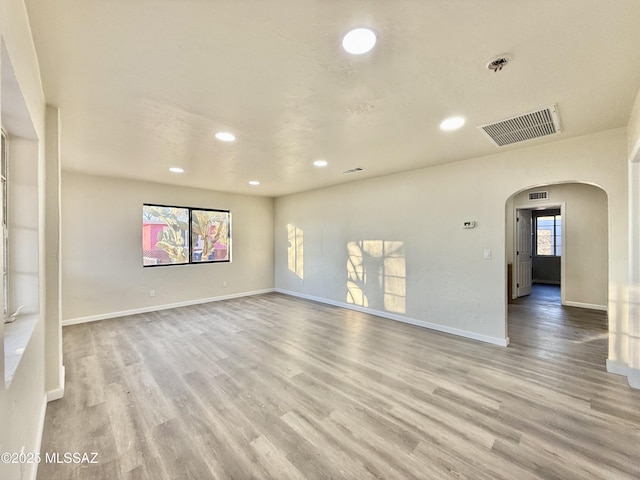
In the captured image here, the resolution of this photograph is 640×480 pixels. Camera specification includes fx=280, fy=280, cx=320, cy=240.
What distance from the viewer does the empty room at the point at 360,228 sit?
1526 mm

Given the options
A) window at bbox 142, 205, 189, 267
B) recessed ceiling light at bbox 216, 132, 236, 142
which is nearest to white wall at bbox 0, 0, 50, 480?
recessed ceiling light at bbox 216, 132, 236, 142

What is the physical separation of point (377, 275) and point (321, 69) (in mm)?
3784

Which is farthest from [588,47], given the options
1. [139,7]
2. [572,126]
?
[139,7]

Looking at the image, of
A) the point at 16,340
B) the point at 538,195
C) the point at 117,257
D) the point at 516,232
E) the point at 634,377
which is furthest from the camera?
the point at 516,232

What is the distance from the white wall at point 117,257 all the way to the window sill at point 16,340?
331 cm

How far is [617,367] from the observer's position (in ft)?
9.30

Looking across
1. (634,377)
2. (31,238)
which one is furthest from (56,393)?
(634,377)

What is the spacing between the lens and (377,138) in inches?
122

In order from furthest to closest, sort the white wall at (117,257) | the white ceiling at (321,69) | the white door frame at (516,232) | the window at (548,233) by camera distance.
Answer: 1. the window at (548,233)
2. the white door frame at (516,232)
3. the white wall at (117,257)
4. the white ceiling at (321,69)

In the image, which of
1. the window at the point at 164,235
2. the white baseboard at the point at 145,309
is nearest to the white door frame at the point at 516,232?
the white baseboard at the point at 145,309

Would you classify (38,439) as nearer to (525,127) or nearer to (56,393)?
(56,393)

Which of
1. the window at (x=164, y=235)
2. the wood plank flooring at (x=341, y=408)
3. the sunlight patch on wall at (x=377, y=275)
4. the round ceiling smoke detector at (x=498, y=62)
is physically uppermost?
the round ceiling smoke detector at (x=498, y=62)

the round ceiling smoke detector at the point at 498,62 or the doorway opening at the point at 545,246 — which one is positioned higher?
the round ceiling smoke detector at the point at 498,62

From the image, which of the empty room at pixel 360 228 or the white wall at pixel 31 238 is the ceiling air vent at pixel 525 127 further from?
the white wall at pixel 31 238
